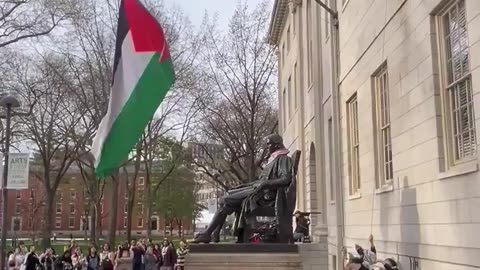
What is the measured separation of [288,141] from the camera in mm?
30938

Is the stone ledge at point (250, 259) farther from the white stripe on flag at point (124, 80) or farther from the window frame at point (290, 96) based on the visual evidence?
the window frame at point (290, 96)

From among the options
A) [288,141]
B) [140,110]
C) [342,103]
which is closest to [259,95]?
[288,141]

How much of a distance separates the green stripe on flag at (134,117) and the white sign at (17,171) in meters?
3.53

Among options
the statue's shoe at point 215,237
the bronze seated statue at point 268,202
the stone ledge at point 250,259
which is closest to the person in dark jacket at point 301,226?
the statue's shoe at point 215,237

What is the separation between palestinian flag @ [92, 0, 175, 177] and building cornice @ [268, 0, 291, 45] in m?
20.5

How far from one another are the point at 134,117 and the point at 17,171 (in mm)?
4258

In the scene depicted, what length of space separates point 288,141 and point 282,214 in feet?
67.0

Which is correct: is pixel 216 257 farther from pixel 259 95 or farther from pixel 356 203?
pixel 259 95

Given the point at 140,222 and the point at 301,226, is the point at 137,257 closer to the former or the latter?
the point at 301,226

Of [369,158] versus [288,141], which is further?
[288,141]

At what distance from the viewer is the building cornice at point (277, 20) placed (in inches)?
1211

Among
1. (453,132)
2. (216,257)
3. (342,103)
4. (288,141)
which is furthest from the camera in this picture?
(288,141)

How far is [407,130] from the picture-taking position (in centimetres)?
936

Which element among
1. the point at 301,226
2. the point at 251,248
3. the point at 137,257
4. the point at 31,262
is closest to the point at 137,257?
the point at 137,257
